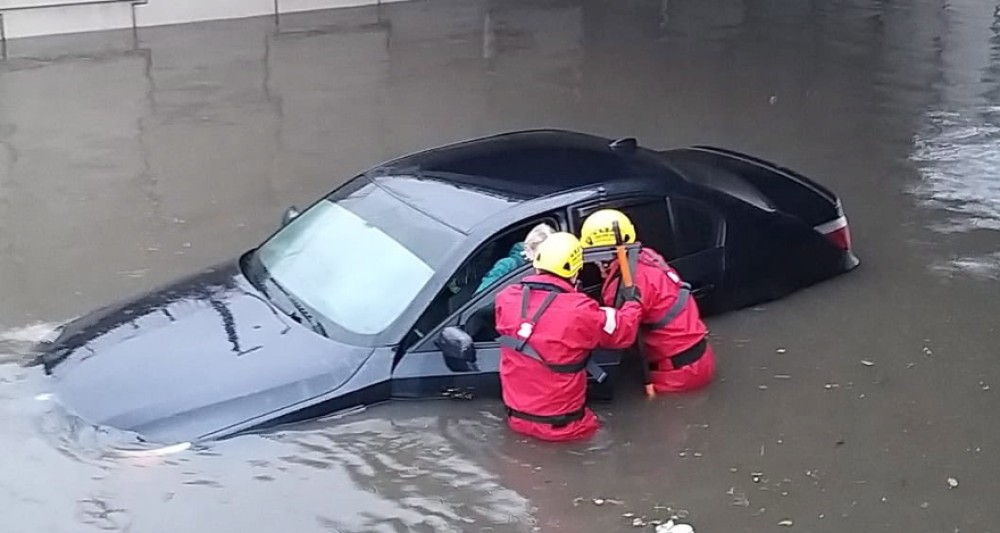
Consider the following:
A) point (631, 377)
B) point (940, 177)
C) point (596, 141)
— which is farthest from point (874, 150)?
point (631, 377)

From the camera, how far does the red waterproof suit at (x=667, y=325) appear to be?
6.35m

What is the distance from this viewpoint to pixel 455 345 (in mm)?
6027

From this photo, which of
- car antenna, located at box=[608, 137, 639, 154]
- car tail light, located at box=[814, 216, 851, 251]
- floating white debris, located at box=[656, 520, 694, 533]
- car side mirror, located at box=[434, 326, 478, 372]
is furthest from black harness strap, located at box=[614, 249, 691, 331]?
car tail light, located at box=[814, 216, 851, 251]

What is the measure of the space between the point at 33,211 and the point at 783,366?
6.10m

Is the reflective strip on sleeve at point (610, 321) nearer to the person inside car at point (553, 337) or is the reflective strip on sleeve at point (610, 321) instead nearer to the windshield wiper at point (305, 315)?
the person inside car at point (553, 337)

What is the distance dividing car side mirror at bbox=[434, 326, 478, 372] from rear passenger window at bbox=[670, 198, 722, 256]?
150 centimetres

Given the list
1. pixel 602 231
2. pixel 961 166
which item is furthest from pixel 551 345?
pixel 961 166

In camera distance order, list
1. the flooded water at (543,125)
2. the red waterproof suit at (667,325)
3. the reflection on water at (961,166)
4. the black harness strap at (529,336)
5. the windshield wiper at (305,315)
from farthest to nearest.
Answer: the reflection on water at (961,166) → the red waterproof suit at (667,325) → the windshield wiper at (305,315) → the black harness strap at (529,336) → the flooded water at (543,125)

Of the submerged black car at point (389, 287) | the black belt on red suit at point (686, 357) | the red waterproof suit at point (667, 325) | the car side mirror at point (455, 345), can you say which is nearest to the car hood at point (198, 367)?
the submerged black car at point (389, 287)

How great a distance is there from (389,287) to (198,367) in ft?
3.28

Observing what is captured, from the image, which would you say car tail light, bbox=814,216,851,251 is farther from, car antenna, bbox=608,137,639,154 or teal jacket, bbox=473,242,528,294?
teal jacket, bbox=473,242,528,294

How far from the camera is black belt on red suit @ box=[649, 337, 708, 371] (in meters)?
6.57

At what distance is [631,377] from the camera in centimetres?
681

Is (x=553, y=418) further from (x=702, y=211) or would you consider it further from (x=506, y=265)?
(x=702, y=211)
